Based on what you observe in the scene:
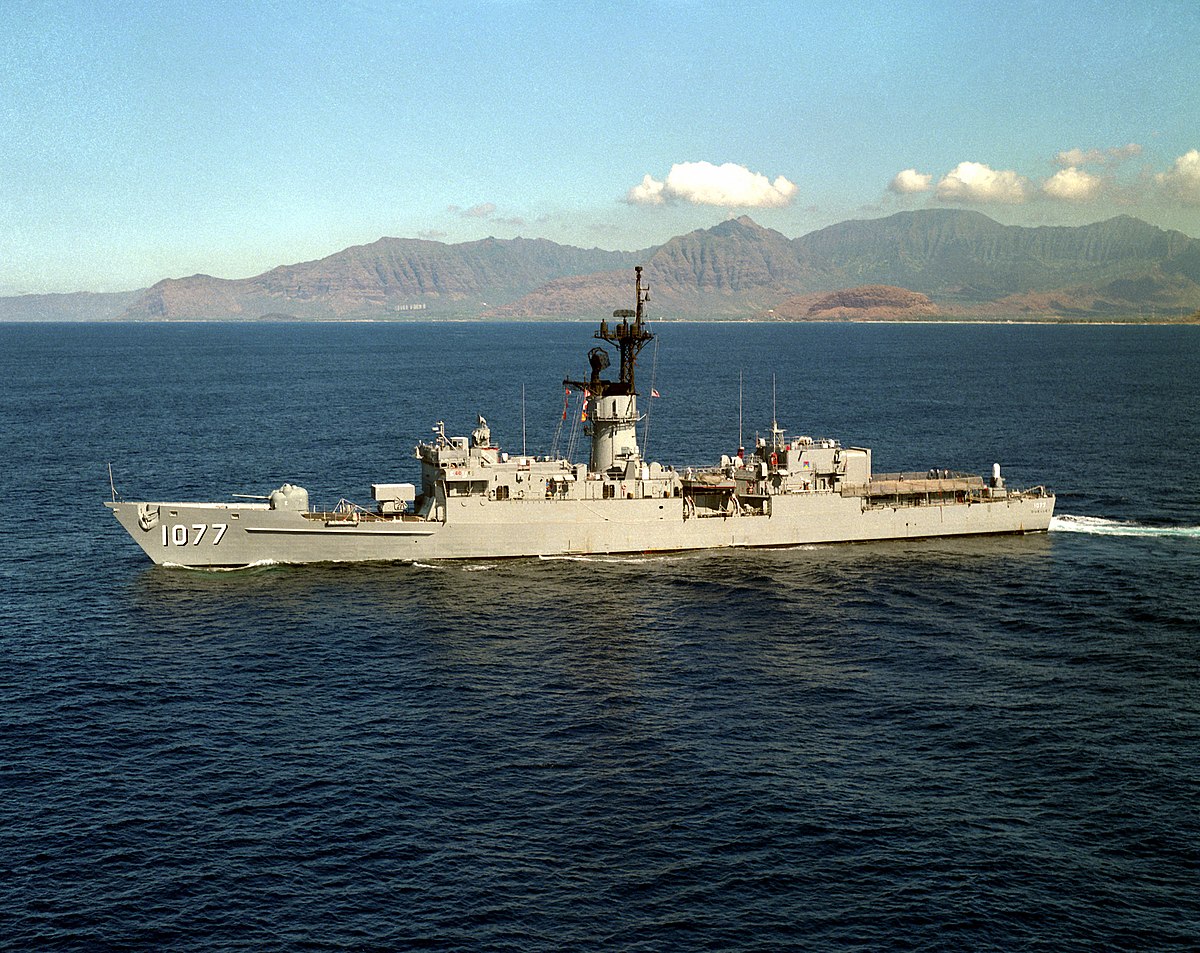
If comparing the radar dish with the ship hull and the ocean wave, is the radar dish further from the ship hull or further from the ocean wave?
the ocean wave

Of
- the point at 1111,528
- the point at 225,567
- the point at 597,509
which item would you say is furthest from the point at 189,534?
the point at 1111,528

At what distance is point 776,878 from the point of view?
2867 centimetres

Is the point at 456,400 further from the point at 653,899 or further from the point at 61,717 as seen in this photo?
the point at 653,899

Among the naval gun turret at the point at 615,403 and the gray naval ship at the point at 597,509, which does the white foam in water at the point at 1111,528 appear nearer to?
the gray naval ship at the point at 597,509

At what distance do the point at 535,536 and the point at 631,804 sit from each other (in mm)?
28127

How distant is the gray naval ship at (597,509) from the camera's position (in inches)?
2269

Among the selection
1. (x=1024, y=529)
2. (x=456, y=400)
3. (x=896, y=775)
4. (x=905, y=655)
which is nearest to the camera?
(x=896, y=775)

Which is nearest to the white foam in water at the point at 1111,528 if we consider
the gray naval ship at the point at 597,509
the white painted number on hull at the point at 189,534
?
the gray naval ship at the point at 597,509

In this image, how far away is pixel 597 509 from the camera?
2361 inches

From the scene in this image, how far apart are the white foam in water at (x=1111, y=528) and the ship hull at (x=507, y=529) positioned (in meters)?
2.66

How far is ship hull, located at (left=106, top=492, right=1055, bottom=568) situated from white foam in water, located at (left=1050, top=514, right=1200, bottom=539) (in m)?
2.66

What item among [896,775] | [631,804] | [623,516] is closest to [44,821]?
[631,804]

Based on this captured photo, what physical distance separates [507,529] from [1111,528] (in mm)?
35202

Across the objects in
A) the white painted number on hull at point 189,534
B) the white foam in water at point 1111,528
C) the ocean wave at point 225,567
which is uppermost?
the white painted number on hull at point 189,534
